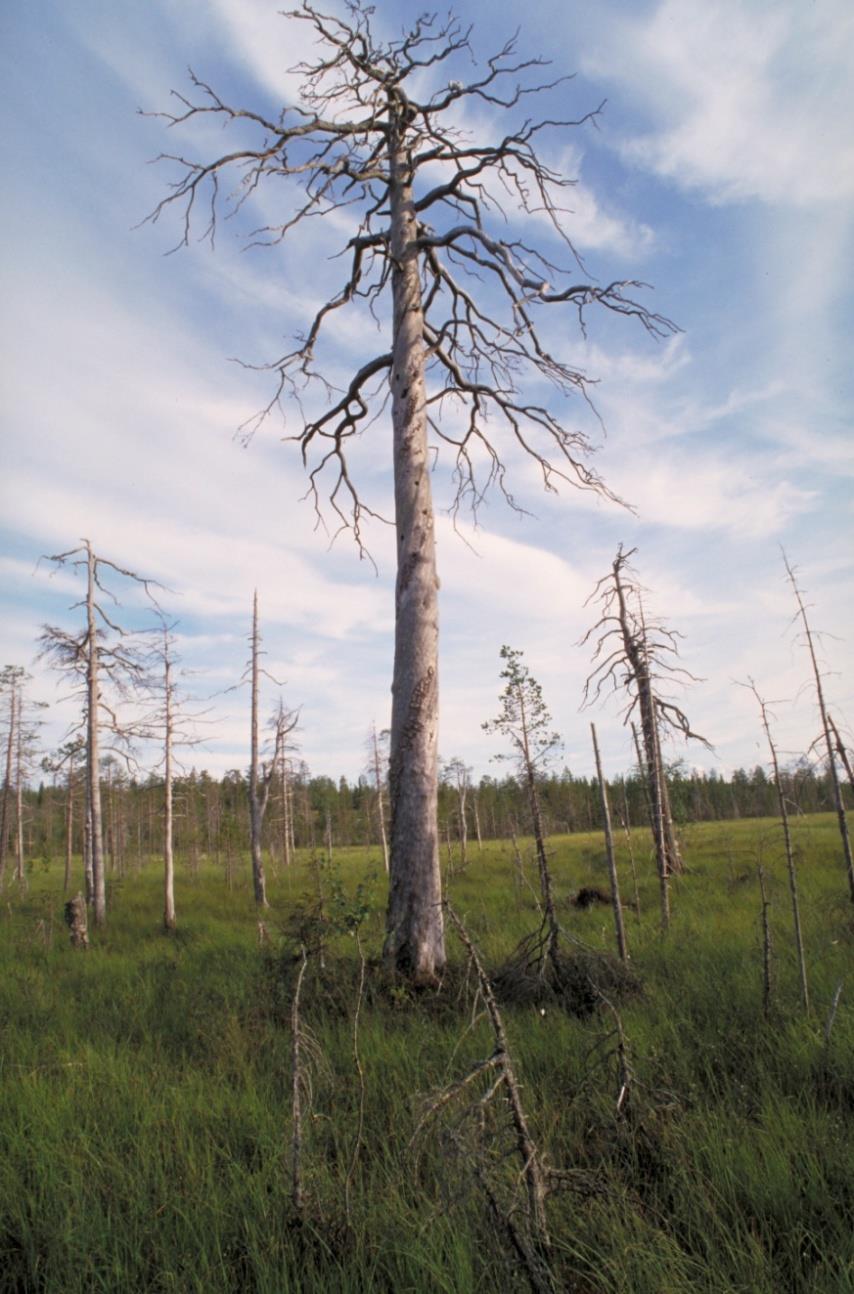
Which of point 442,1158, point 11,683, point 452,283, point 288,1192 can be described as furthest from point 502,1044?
point 11,683

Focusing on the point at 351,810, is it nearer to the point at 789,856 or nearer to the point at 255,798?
the point at 255,798

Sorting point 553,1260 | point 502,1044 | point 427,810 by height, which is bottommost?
point 553,1260

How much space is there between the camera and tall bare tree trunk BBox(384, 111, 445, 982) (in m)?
6.04

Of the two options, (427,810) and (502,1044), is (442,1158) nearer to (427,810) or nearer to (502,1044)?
(502,1044)

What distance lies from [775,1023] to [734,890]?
10203mm

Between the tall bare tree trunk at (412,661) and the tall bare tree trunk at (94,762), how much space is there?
11.9 metres

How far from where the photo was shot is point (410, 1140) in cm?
187

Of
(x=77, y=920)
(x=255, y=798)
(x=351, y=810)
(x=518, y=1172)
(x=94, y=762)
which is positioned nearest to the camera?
(x=518, y=1172)

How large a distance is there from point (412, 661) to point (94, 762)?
12558 millimetres

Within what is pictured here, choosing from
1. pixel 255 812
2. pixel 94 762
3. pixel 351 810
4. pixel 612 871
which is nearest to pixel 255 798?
pixel 255 812

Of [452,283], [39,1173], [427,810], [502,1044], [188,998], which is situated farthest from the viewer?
[452,283]

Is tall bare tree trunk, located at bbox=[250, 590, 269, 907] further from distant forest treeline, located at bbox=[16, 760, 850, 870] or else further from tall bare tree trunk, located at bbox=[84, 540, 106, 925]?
distant forest treeline, located at bbox=[16, 760, 850, 870]

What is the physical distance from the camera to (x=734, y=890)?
13641mm

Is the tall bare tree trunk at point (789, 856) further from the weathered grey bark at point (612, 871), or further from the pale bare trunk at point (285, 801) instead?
the pale bare trunk at point (285, 801)
